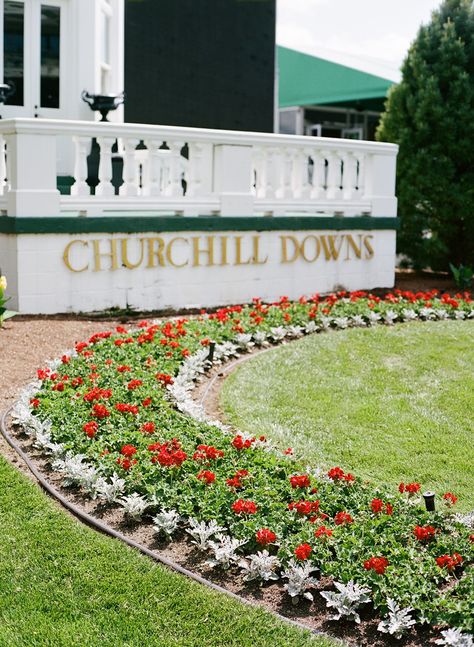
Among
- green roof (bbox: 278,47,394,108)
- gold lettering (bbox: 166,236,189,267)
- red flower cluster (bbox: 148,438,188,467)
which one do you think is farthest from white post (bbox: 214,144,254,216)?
green roof (bbox: 278,47,394,108)

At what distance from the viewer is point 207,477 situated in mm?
4805

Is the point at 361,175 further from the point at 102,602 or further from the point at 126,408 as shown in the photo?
the point at 102,602

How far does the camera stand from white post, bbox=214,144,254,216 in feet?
33.6

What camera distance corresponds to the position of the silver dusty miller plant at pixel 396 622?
370 centimetres

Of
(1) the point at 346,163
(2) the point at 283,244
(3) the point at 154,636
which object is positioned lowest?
(3) the point at 154,636

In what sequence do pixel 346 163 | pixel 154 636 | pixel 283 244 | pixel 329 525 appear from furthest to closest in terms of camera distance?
1. pixel 346 163
2. pixel 283 244
3. pixel 329 525
4. pixel 154 636

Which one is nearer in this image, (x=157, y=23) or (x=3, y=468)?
(x=3, y=468)

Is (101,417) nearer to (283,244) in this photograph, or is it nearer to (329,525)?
(329,525)

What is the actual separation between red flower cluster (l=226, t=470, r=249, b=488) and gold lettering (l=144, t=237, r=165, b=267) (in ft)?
16.5

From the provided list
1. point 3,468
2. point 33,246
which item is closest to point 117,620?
point 3,468

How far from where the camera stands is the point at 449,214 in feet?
43.4

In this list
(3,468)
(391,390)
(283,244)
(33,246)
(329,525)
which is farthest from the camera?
(283,244)

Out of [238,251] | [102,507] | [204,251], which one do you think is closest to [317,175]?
[238,251]

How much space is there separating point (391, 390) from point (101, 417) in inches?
98.0
